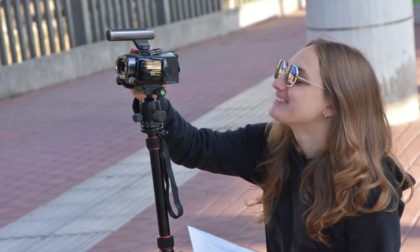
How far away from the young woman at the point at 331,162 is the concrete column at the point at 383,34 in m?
4.69

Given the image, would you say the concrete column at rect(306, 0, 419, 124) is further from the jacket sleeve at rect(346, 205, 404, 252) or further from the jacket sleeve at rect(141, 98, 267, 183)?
the jacket sleeve at rect(346, 205, 404, 252)

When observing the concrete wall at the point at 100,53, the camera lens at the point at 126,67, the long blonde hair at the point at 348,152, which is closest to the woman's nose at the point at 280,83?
the long blonde hair at the point at 348,152

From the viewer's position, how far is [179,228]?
539cm

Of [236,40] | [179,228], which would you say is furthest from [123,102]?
[236,40]

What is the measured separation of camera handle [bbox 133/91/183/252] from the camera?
2588 millimetres

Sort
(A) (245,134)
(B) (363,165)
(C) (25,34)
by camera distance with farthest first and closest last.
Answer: (C) (25,34) → (A) (245,134) → (B) (363,165)

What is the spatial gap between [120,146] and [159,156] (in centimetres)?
524

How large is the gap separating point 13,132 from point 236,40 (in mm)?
7445

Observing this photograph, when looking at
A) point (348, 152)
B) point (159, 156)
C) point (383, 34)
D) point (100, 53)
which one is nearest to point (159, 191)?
point (159, 156)

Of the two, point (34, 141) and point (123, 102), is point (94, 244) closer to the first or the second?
point (34, 141)

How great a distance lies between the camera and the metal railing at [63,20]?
11180mm

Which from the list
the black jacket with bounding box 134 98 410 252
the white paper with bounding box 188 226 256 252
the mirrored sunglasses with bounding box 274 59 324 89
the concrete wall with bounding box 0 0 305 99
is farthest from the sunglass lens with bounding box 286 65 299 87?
the concrete wall with bounding box 0 0 305 99

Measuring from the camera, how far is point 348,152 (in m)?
2.43

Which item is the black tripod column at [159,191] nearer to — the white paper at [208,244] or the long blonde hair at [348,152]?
the white paper at [208,244]
